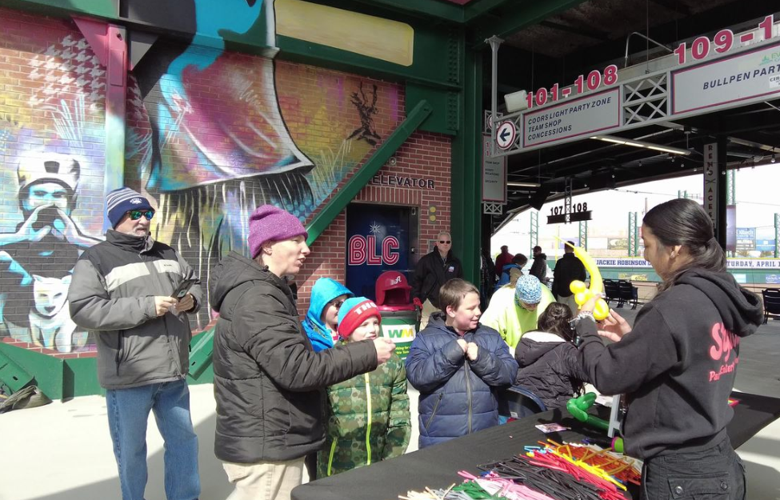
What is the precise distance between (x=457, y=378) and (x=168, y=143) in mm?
4835

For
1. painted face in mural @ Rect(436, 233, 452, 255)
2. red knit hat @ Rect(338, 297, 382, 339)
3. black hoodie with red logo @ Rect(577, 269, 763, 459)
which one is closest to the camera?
black hoodie with red logo @ Rect(577, 269, 763, 459)

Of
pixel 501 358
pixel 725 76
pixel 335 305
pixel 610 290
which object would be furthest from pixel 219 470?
pixel 610 290

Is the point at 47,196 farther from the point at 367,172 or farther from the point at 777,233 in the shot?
the point at 777,233

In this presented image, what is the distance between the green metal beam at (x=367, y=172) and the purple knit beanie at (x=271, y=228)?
4214mm

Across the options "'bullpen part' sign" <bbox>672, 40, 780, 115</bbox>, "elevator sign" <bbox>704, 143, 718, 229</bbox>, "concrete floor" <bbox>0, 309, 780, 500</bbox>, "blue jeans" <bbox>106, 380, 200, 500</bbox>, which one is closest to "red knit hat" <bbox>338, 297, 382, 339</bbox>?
"blue jeans" <bbox>106, 380, 200, 500</bbox>

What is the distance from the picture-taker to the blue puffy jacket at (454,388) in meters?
2.52

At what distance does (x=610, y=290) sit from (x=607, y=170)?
4.06 m

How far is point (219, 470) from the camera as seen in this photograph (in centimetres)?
378

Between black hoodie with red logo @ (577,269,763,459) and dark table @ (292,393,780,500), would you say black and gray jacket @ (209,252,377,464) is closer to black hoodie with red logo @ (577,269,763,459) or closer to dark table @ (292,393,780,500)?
dark table @ (292,393,780,500)

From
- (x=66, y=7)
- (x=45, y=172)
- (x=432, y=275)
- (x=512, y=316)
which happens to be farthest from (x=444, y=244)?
(x=66, y=7)

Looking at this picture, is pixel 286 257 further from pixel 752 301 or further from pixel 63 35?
pixel 63 35

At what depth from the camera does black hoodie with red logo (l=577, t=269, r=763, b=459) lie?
1.55m

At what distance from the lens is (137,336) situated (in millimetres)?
2773

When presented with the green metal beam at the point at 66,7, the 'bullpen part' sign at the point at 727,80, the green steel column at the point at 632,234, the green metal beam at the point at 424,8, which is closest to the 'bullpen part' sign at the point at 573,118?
the 'bullpen part' sign at the point at 727,80
